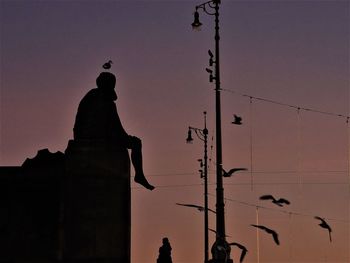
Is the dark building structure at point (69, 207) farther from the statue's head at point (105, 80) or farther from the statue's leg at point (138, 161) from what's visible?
the statue's head at point (105, 80)

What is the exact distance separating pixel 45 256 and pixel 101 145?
1857 mm

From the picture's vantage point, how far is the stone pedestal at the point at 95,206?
36.7 feet

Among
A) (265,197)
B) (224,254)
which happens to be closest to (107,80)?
(224,254)

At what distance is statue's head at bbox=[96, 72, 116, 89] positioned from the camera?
1195cm

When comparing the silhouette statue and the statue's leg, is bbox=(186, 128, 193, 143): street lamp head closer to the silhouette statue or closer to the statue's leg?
the silhouette statue

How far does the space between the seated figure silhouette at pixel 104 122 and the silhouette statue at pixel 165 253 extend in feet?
36.9

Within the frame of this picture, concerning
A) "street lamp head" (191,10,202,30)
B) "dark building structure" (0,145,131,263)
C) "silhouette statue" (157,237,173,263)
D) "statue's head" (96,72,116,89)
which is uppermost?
"street lamp head" (191,10,202,30)

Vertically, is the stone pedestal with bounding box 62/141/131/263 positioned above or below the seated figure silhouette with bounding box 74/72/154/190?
below

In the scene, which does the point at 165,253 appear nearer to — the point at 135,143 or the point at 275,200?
the point at 275,200

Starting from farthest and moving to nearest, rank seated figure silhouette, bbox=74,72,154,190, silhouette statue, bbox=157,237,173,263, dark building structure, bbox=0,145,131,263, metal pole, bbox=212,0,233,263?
silhouette statue, bbox=157,237,173,263
metal pole, bbox=212,0,233,263
seated figure silhouette, bbox=74,72,154,190
dark building structure, bbox=0,145,131,263

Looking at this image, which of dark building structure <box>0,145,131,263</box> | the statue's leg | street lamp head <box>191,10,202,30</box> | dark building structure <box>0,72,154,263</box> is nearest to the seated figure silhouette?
the statue's leg

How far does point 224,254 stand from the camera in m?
19.1

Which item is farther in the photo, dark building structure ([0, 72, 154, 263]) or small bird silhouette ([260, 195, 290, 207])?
small bird silhouette ([260, 195, 290, 207])

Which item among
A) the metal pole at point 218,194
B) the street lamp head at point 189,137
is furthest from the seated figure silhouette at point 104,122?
the street lamp head at point 189,137
